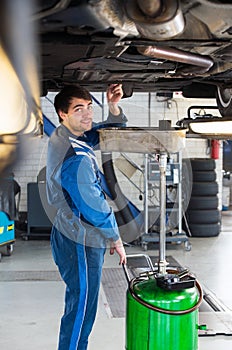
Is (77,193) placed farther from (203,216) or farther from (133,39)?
(203,216)

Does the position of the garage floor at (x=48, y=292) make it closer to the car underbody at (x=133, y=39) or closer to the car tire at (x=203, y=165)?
the car tire at (x=203, y=165)

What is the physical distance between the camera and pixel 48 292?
4.45 m

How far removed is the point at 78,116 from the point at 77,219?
1.77 ft

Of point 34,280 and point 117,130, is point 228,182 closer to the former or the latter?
point 34,280

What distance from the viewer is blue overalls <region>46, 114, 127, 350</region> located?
2637mm

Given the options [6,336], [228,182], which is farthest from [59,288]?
[228,182]

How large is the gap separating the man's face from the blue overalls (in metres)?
0.06

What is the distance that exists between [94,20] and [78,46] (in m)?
0.43

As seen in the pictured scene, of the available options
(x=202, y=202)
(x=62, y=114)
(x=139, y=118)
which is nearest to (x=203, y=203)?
(x=202, y=202)

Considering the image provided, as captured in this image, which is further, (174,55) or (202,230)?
(202,230)

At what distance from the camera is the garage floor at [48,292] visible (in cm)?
334

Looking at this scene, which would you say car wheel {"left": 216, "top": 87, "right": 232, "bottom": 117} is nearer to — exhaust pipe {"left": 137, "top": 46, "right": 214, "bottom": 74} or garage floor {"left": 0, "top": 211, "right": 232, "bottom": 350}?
exhaust pipe {"left": 137, "top": 46, "right": 214, "bottom": 74}

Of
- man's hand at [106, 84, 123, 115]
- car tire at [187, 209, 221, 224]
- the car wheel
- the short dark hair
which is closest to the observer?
the short dark hair

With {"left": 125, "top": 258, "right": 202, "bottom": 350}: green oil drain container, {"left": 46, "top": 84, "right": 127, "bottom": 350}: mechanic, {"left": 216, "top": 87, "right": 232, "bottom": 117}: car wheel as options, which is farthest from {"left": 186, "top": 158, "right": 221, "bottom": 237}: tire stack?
{"left": 125, "top": 258, "right": 202, "bottom": 350}: green oil drain container
